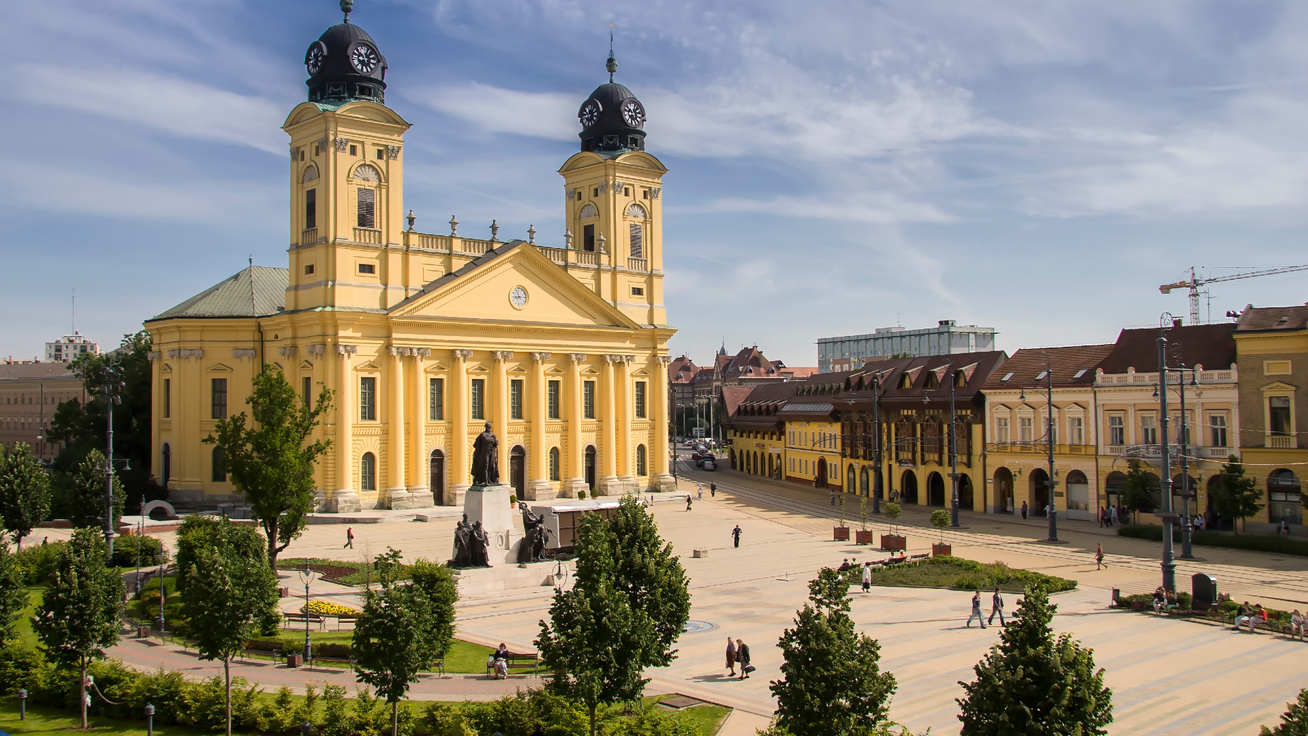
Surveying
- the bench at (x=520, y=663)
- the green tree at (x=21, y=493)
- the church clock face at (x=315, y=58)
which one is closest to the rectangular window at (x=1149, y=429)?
A: the bench at (x=520, y=663)

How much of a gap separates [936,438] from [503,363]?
2841cm

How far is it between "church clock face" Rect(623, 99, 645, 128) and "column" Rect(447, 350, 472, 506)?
2219cm

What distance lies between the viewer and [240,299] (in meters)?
63.7

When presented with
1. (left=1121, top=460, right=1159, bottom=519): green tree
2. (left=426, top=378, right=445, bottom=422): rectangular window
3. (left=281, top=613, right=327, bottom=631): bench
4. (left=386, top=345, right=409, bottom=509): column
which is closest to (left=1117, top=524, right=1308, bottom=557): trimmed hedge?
(left=1121, top=460, right=1159, bottom=519): green tree

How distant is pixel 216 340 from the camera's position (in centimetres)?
6166

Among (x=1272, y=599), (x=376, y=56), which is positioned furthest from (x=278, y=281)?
(x=1272, y=599)

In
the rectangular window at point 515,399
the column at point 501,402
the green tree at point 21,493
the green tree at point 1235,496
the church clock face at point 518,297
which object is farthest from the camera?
the rectangular window at point 515,399

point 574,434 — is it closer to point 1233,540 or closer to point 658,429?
point 658,429

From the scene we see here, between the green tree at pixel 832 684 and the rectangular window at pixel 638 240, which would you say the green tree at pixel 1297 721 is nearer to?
the green tree at pixel 832 684

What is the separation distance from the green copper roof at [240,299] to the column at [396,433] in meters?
10.2

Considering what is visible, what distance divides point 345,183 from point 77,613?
4131cm

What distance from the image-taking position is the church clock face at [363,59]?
59500mm

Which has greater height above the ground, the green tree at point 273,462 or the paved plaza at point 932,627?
the green tree at point 273,462

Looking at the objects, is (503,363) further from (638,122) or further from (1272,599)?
(1272,599)
